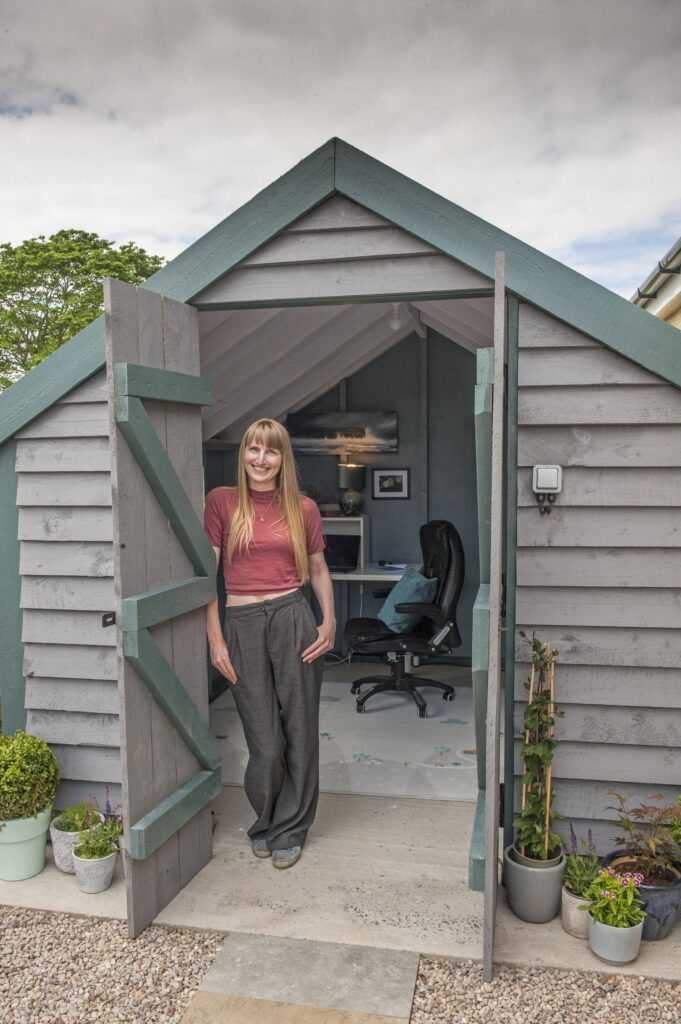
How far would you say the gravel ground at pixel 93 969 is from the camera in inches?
94.7

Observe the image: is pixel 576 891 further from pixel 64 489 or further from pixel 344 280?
pixel 64 489

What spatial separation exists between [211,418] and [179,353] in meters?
1.94

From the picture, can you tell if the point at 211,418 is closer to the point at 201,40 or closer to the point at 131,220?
the point at 201,40

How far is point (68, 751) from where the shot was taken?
138 inches

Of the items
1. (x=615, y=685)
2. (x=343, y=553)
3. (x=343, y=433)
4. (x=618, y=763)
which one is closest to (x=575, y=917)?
(x=618, y=763)

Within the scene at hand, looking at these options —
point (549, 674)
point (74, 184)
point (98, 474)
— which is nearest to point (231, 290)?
point (98, 474)

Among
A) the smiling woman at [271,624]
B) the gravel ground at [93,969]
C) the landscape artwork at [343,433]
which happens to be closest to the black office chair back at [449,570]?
the landscape artwork at [343,433]

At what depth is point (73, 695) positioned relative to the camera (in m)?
3.48

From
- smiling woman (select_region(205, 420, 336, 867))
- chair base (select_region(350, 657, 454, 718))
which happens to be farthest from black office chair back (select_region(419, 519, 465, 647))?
smiling woman (select_region(205, 420, 336, 867))

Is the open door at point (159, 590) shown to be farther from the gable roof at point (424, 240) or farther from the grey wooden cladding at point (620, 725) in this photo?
the grey wooden cladding at point (620, 725)

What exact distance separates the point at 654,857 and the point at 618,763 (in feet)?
1.16

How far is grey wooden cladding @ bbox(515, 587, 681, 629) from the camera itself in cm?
299

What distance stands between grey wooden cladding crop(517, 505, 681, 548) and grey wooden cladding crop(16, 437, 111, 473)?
167 centimetres

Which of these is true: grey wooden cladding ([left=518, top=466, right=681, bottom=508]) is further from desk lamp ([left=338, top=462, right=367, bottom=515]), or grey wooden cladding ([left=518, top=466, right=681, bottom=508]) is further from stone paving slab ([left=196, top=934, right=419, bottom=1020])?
desk lamp ([left=338, top=462, right=367, bottom=515])
